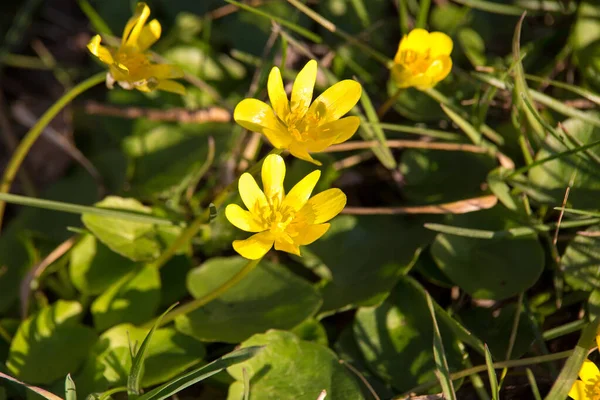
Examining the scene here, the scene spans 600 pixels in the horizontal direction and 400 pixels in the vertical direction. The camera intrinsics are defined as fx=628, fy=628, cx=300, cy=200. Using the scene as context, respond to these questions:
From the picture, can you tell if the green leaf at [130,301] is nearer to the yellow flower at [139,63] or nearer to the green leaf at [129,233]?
the green leaf at [129,233]

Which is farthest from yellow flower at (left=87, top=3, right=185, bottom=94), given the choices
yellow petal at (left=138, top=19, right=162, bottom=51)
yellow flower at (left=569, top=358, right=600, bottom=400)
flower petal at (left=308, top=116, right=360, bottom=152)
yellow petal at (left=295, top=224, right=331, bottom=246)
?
yellow flower at (left=569, top=358, right=600, bottom=400)

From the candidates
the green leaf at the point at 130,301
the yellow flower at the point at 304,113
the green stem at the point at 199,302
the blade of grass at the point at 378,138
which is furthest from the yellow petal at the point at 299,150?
the green leaf at the point at 130,301

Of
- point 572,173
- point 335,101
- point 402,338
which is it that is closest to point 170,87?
point 335,101

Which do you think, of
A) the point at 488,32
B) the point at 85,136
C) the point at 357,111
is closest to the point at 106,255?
the point at 85,136

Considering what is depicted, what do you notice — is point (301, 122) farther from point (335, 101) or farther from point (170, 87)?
point (170, 87)

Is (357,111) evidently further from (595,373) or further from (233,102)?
(595,373)

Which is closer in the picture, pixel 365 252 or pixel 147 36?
pixel 147 36
